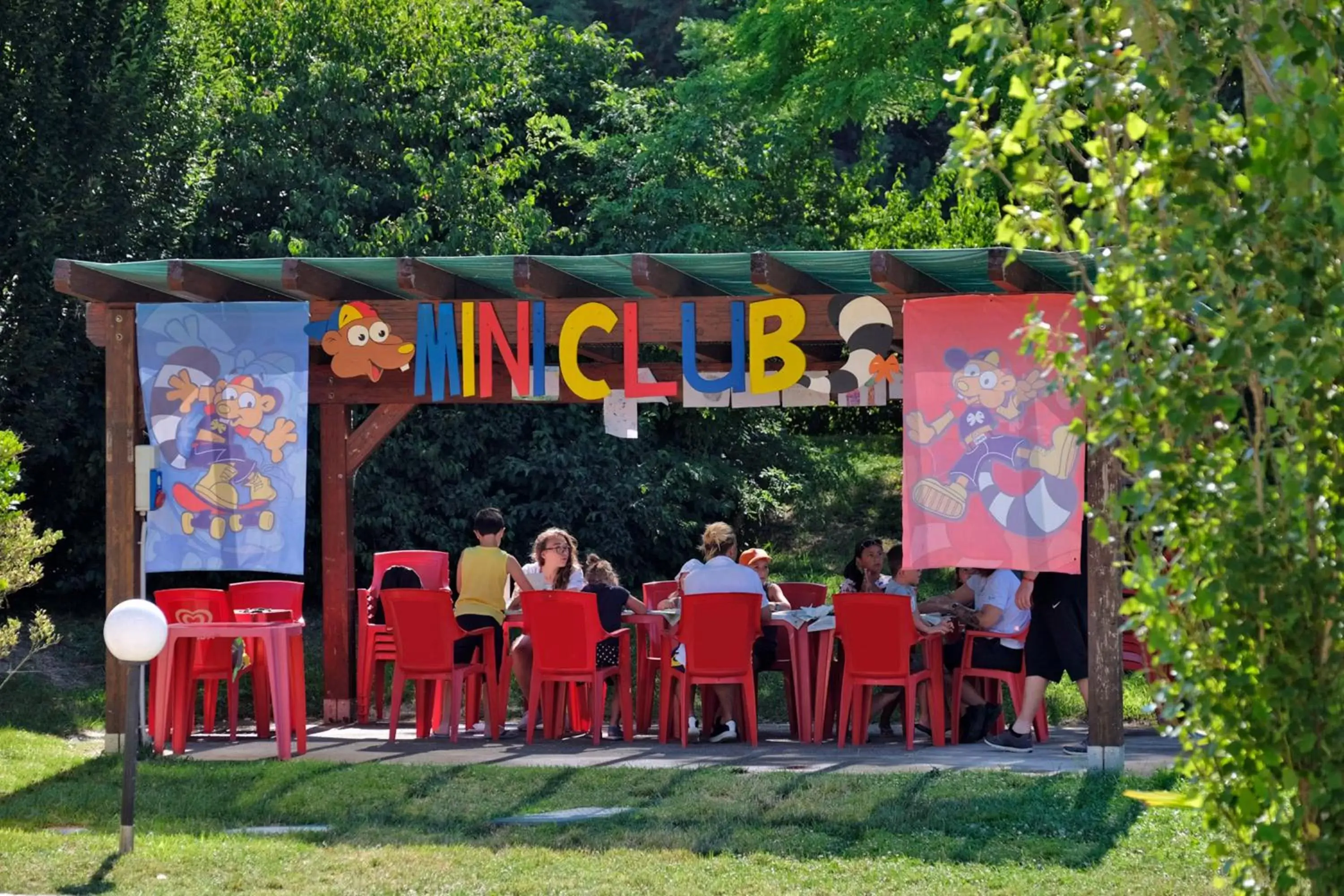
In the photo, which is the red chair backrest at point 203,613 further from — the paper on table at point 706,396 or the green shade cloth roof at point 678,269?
the paper on table at point 706,396

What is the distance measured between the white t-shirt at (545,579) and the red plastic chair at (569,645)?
42 centimetres

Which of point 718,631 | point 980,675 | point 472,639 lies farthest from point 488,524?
point 980,675

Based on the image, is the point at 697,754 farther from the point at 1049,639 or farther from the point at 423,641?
the point at 1049,639

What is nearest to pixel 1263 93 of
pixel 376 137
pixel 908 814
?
pixel 908 814

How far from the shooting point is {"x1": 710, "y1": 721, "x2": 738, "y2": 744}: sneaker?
967 centimetres

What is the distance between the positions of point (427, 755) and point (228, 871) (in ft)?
8.29

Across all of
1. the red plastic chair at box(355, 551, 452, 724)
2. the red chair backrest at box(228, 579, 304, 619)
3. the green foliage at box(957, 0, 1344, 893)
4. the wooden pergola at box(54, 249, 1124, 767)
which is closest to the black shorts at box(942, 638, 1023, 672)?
the wooden pergola at box(54, 249, 1124, 767)

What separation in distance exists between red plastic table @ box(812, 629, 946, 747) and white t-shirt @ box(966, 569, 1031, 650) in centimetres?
35

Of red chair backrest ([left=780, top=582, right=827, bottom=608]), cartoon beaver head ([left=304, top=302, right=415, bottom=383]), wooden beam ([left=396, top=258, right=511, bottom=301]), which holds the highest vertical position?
wooden beam ([left=396, top=258, right=511, bottom=301])

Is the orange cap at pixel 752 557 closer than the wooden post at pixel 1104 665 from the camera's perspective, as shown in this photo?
No

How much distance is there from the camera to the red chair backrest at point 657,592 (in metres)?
10.9

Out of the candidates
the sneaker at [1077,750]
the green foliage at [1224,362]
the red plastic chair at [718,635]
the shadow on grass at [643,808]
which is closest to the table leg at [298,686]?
the shadow on grass at [643,808]

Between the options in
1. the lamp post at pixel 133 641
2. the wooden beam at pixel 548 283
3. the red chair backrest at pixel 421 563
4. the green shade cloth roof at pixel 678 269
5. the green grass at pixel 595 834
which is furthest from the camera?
the red chair backrest at pixel 421 563

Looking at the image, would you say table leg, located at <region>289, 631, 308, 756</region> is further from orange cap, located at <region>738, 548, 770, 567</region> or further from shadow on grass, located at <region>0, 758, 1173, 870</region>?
orange cap, located at <region>738, 548, 770, 567</region>
